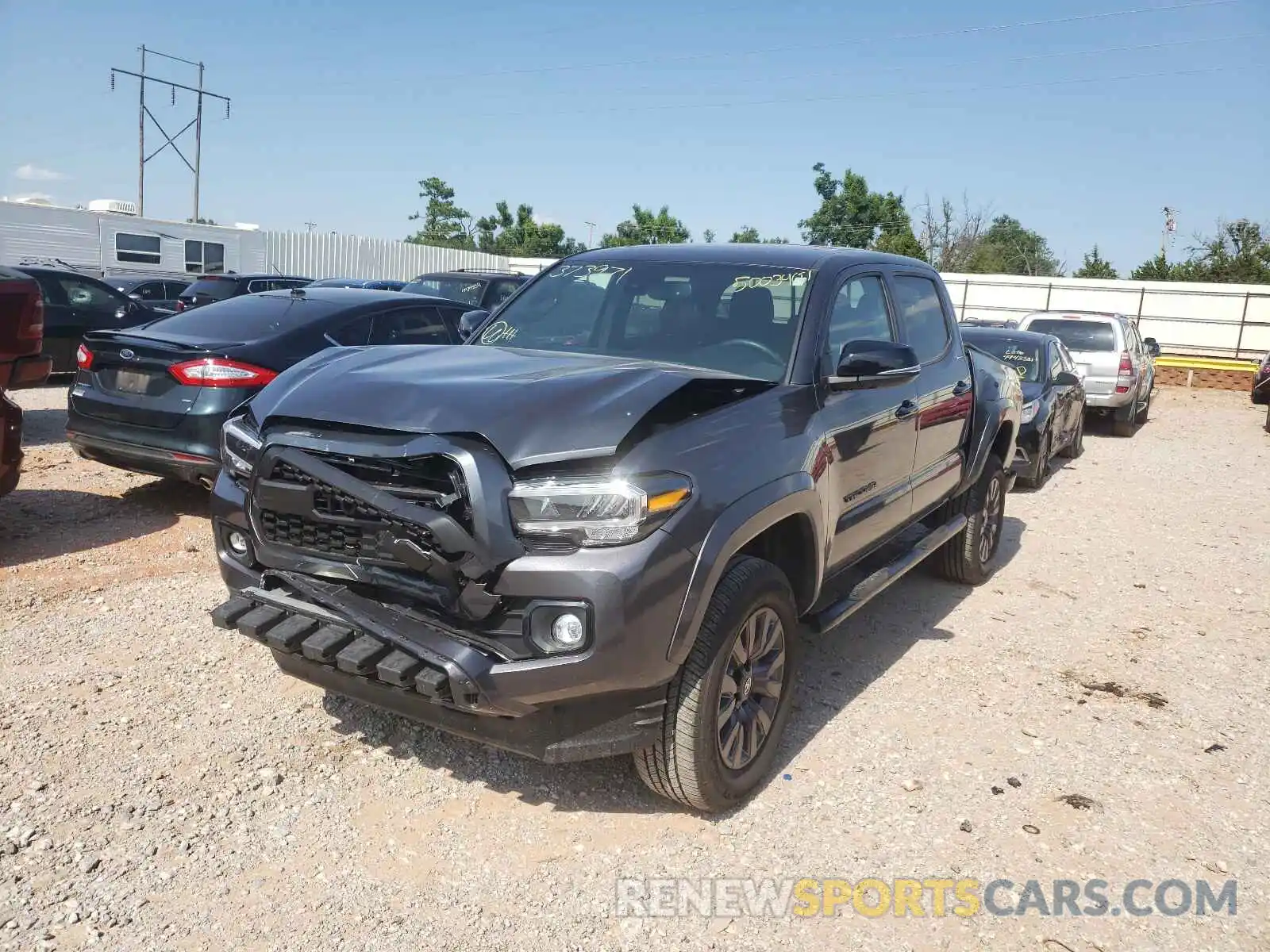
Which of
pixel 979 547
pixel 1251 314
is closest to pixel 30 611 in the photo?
pixel 979 547

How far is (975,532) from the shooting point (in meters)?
6.27

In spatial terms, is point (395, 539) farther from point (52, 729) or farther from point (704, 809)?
point (52, 729)

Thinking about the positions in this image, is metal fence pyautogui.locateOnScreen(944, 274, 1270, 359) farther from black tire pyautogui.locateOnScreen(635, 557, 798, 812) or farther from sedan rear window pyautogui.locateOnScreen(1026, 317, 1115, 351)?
black tire pyautogui.locateOnScreen(635, 557, 798, 812)

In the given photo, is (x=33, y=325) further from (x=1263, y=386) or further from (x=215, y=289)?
(x=1263, y=386)

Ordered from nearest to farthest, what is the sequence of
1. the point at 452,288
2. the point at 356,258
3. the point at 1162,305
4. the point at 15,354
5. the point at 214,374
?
the point at 15,354 < the point at 214,374 < the point at 452,288 < the point at 1162,305 < the point at 356,258

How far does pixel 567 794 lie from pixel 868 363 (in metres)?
1.98

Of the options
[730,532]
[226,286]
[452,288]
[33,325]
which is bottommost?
[730,532]

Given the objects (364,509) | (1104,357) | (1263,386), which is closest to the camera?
(364,509)

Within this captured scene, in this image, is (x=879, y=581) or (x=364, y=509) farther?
(x=879, y=581)

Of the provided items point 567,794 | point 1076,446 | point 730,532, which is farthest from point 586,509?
point 1076,446

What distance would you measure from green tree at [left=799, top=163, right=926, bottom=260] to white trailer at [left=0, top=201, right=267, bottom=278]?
28190mm

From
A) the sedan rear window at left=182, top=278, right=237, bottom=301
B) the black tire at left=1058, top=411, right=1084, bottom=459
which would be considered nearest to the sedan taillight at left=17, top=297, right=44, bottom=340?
the black tire at left=1058, top=411, right=1084, bottom=459

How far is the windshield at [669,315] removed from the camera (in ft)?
13.3

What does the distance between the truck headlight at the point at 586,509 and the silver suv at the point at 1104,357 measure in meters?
12.5
